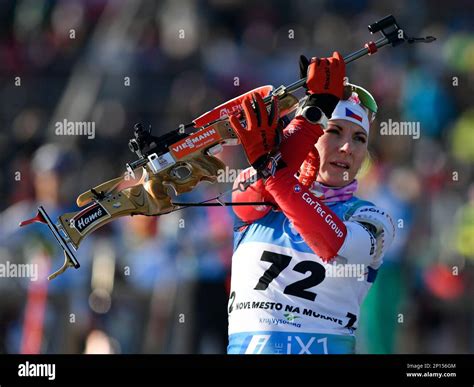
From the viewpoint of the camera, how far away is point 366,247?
15.9 ft

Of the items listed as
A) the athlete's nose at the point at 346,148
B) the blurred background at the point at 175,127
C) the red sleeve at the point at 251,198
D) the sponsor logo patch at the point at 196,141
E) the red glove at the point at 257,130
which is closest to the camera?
the red glove at the point at 257,130

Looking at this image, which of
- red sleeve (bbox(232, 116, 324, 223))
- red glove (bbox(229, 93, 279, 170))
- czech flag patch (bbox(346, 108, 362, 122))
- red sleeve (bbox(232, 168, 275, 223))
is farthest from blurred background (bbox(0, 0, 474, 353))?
red glove (bbox(229, 93, 279, 170))

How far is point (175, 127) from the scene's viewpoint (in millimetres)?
9125

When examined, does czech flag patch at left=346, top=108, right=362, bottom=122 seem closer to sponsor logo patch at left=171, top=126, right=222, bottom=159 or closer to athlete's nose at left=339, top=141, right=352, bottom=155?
athlete's nose at left=339, top=141, right=352, bottom=155

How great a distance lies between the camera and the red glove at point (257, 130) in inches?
178

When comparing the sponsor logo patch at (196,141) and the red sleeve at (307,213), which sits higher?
the sponsor logo patch at (196,141)

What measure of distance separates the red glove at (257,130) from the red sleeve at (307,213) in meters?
0.11

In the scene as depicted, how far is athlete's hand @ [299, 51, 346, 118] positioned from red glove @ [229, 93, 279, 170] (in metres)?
0.21

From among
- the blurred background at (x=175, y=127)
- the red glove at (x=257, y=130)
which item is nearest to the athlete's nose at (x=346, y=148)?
the red glove at (x=257, y=130)

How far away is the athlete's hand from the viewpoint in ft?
15.1

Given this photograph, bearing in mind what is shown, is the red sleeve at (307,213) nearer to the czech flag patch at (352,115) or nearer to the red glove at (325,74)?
the red glove at (325,74)
